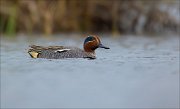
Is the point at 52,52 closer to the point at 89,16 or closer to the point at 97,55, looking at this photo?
the point at 97,55

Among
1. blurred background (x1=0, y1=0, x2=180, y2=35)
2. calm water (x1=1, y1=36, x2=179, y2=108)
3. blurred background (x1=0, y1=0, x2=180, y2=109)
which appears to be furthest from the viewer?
blurred background (x1=0, y1=0, x2=180, y2=35)

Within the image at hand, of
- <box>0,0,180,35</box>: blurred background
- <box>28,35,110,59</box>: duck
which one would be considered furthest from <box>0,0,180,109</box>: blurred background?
<box>28,35,110,59</box>: duck

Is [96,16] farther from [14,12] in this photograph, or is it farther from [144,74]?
[144,74]

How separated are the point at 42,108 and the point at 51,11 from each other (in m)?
11.0

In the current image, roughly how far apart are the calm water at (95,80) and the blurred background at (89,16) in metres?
5.24

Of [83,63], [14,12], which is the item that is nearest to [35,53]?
[83,63]

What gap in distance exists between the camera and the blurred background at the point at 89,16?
57.6 ft

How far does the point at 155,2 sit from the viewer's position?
706 inches

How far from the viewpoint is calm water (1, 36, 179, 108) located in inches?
278

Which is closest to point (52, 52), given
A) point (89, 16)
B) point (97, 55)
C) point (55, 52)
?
point (55, 52)

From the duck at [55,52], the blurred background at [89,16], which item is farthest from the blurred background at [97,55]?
the duck at [55,52]

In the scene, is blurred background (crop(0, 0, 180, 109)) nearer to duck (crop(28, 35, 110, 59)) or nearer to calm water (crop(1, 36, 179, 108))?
calm water (crop(1, 36, 179, 108))

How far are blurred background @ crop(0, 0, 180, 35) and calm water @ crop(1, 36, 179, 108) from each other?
17.2 ft

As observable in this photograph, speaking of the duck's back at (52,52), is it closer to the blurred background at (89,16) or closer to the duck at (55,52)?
the duck at (55,52)
